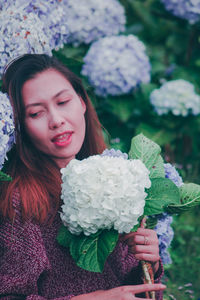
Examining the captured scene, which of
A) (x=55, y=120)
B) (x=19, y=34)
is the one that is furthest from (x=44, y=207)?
(x=19, y=34)

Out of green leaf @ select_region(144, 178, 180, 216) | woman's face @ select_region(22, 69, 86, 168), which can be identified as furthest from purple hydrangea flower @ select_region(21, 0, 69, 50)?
green leaf @ select_region(144, 178, 180, 216)

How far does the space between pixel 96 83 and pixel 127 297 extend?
179 centimetres

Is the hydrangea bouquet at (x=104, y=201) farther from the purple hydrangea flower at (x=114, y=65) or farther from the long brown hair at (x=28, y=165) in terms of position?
the purple hydrangea flower at (x=114, y=65)

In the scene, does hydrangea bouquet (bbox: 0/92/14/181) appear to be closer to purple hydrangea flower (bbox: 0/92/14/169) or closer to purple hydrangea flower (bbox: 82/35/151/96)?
purple hydrangea flower (bbox: 0/92/14/169)

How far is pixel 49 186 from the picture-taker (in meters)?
1.88

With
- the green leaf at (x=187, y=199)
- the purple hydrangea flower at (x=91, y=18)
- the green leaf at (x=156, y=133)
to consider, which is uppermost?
the purple hydrangea flower at (x=91, y=18)

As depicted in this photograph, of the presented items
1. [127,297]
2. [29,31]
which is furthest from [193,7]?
[127,297]

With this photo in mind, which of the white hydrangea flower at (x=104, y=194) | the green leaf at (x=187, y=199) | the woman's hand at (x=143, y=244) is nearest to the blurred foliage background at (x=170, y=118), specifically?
the woman's hand at (x=143, y=244)

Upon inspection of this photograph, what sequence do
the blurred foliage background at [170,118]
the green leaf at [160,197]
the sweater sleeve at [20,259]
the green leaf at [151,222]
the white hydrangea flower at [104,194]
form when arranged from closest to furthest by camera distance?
A: the white hydrangea flower at [104,194] < the green leaf at [160,197] < the sweater sleeve at [20,259] < the green leaf at [151,222] < the blurred foliage background at [170,118]

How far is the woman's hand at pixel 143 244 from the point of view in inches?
68.7

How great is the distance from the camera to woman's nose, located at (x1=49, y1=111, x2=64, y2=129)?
1803 millimetres

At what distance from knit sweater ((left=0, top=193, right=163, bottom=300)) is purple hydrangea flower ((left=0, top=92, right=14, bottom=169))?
21 centimetres

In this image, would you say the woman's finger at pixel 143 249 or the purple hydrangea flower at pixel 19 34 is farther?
the purple hydrangea flower at pixel 19 34

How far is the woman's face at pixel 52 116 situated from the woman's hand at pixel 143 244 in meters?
0.46
